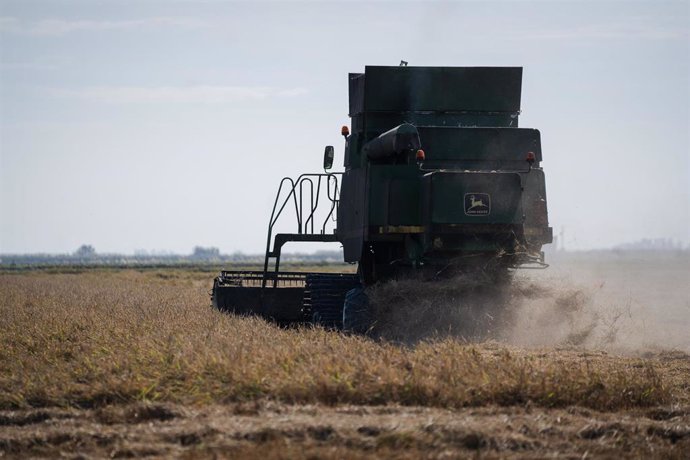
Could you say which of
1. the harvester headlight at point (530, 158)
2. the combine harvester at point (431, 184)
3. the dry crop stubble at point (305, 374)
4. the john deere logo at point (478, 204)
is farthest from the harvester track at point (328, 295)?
the harvester headlight at point (530, 158)

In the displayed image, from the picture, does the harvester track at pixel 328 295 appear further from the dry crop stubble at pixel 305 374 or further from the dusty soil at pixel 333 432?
the dusty soil at pixel 333 432

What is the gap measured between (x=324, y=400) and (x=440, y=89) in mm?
8277


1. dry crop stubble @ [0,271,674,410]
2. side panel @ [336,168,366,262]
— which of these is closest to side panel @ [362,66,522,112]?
side panel @ [336,168,366,262]

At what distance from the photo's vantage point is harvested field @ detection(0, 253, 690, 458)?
8547 millimetres

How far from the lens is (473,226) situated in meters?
15.3

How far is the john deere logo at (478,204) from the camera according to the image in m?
15.3

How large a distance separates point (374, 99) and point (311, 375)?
25.2 ft

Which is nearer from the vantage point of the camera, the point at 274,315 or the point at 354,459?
the point at 354,459

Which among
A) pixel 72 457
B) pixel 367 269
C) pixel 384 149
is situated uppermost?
pixel 384 149

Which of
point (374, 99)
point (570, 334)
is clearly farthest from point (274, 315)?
point (570, 334)

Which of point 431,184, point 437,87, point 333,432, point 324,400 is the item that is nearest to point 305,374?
point 324,400

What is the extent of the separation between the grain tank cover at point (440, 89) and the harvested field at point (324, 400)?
484 cm

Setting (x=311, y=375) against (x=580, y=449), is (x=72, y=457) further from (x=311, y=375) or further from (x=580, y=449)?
(x=580, y=449)

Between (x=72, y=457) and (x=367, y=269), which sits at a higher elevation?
(x=367, y=269)
